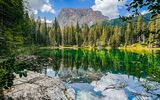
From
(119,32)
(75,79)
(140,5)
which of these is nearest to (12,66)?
(140,5)

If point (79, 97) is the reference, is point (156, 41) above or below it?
above

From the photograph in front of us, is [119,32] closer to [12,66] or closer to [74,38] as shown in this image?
[74,38]

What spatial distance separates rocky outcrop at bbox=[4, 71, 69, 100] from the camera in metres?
15.6

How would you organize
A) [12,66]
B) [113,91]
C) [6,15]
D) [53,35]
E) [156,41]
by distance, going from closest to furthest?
[12,66]
[156,41]
[6,15]
[113,91]
[53,35]

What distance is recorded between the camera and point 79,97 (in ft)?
69.1

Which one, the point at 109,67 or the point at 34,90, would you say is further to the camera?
the point at 109,67

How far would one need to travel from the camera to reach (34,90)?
664 inches

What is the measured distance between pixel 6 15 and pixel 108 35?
449 feet

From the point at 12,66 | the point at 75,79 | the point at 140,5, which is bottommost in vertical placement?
the point at 75,79

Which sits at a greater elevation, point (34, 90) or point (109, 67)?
point (34, 90)

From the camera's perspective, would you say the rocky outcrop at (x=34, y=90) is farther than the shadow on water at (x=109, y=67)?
Yes

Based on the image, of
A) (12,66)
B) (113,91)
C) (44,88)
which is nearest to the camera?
(12,66)

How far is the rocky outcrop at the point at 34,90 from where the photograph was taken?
1559 cm

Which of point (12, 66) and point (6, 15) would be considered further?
point (6, 15)
